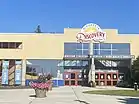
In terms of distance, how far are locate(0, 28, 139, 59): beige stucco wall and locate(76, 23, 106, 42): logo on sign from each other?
1.17m

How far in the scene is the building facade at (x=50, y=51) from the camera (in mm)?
58750

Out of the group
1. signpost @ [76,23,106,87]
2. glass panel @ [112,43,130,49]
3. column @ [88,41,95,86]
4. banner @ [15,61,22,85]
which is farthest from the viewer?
glass panel @ [112,43,130,49]

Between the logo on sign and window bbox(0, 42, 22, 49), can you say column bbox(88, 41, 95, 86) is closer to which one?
the logo on sign

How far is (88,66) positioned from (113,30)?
23.6 ft

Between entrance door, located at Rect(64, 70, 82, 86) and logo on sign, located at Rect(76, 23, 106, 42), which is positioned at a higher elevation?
logo on sign, located at Rect(76, 23, 106, 42)

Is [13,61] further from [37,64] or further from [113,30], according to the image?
[113,30]

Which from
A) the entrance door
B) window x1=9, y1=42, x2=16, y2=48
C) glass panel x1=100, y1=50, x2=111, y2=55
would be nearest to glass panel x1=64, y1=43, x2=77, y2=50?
the entrance door

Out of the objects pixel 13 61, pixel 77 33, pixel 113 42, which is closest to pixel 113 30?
pixel 113 42

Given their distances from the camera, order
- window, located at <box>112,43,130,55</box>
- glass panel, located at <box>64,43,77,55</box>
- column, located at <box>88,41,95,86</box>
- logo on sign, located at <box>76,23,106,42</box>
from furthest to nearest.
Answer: window, located at <box>112,43,130,55</box> < glass panel, located at <box>64,43,77,55</box> < logo on sign, located at <box>76,23,106,42</box> < column, located at <box>88,41,95,86</box>

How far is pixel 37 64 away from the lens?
195ft

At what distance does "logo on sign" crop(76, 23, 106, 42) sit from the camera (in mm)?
57844

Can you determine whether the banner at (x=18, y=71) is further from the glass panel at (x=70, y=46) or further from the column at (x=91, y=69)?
the column at (x=91, y=69)

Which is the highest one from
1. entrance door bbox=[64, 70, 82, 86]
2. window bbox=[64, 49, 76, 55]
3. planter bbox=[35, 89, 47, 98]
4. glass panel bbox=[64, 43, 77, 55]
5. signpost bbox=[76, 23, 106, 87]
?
signpost bbox=[76, 23, 106, 87]

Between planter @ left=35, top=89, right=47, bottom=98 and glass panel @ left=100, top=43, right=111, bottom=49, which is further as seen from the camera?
glass panel @ left=100, top=43, right=111, bottom=49
